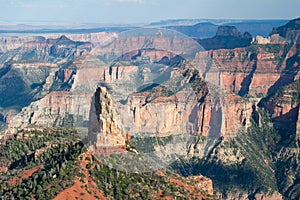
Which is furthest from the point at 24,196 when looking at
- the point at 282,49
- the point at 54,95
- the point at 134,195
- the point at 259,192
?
the point at 282,49

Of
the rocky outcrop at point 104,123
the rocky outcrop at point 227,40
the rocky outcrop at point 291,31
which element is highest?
the rocky outcrop at point 104,123

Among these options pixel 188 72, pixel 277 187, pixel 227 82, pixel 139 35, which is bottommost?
pixel 277 187

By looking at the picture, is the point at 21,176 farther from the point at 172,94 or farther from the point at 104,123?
the point at 172,94

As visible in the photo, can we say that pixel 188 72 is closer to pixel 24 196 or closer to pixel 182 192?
pixel 182 192

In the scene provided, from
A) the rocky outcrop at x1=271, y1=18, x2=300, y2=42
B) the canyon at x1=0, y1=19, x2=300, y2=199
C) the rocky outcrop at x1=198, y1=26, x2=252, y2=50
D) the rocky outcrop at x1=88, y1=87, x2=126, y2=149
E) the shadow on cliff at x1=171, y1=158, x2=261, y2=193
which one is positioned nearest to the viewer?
the rocky outcrop at x1=88, y1=87, x2=126, y2=149

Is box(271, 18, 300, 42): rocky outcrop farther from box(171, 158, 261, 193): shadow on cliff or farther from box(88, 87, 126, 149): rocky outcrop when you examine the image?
box(88, 87, 126, 149): rocky outcrop

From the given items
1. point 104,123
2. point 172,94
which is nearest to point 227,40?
point 172,94

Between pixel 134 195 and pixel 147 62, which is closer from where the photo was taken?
pixel 134 195

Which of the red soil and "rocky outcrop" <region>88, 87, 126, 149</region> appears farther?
the red soil

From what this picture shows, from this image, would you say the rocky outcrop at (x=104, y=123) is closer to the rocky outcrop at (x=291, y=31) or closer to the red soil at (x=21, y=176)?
the red soil at (x=21, y=176)

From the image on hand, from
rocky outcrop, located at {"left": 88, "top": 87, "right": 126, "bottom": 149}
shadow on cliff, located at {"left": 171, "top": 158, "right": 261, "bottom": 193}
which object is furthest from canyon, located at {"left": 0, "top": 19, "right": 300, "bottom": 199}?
shadow on cliff, located at {"left": 171, "top": 158, "right": 261, "bottom": 193}

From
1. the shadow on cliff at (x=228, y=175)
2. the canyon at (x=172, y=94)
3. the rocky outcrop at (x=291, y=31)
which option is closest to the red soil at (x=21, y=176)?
the canyon at (x=172, y=94)
